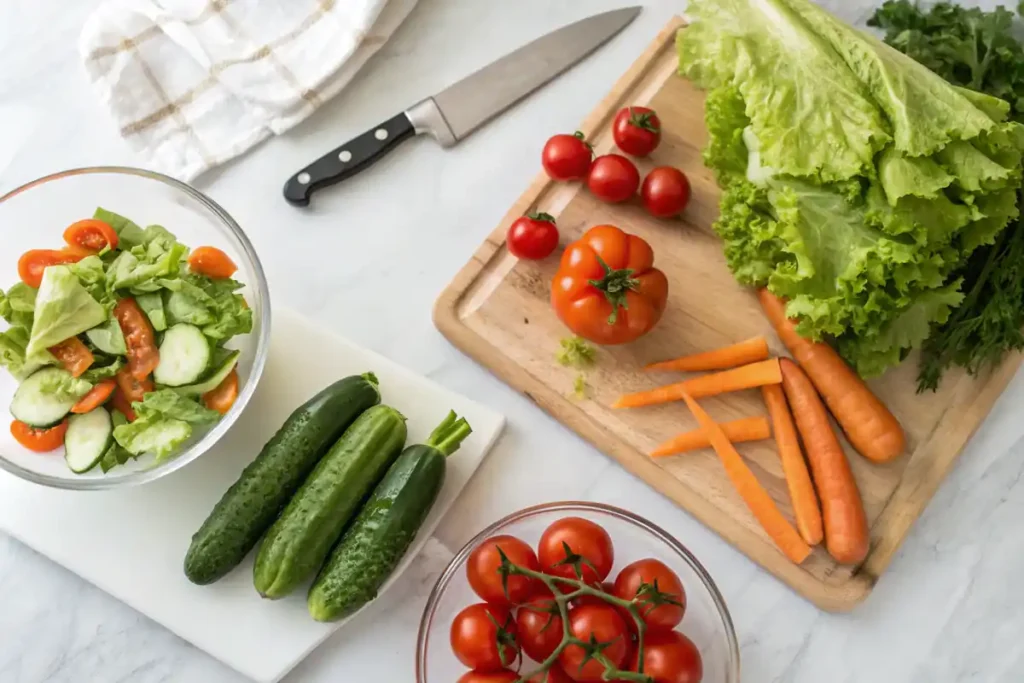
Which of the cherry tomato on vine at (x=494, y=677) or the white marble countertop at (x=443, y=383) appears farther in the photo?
the white marble countertop at (x=443, y=383)

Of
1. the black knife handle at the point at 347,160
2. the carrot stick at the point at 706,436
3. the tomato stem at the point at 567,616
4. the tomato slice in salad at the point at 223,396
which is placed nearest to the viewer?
the tomato stem at the point at 567,616

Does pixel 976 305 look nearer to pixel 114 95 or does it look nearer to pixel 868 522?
pixel 868 522

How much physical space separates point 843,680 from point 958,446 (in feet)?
1.40

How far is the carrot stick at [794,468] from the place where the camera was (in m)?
1.44

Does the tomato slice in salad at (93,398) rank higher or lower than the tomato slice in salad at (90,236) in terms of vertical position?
lower

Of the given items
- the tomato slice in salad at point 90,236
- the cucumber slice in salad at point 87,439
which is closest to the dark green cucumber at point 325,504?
the cucumber slice in salad at point 87,439

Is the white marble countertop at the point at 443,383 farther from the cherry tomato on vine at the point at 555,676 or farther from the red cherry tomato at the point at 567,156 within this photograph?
the cherry tomato on vine at the point at 555,676

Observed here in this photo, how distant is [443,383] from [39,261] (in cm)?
67

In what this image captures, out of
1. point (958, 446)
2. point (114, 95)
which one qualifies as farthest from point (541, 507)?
point (114, 95)

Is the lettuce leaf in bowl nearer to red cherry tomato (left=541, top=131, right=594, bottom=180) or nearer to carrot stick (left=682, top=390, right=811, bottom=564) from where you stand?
red cherry tomato (left=541, top=131, right=594, bottom=180)

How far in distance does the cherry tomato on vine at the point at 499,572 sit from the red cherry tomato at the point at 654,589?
5.0 inches

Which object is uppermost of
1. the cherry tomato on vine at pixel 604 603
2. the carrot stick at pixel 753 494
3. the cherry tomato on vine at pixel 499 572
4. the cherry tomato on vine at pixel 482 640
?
the carrot stick at pixel 753 494

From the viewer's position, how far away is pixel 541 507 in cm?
141

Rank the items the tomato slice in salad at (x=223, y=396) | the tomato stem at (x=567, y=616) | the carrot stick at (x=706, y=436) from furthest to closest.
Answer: the carrot stick at (x=706, y=436), the tomato slice in salad at (x=223, y=396), the tomato stem at (x=567, y=616)
